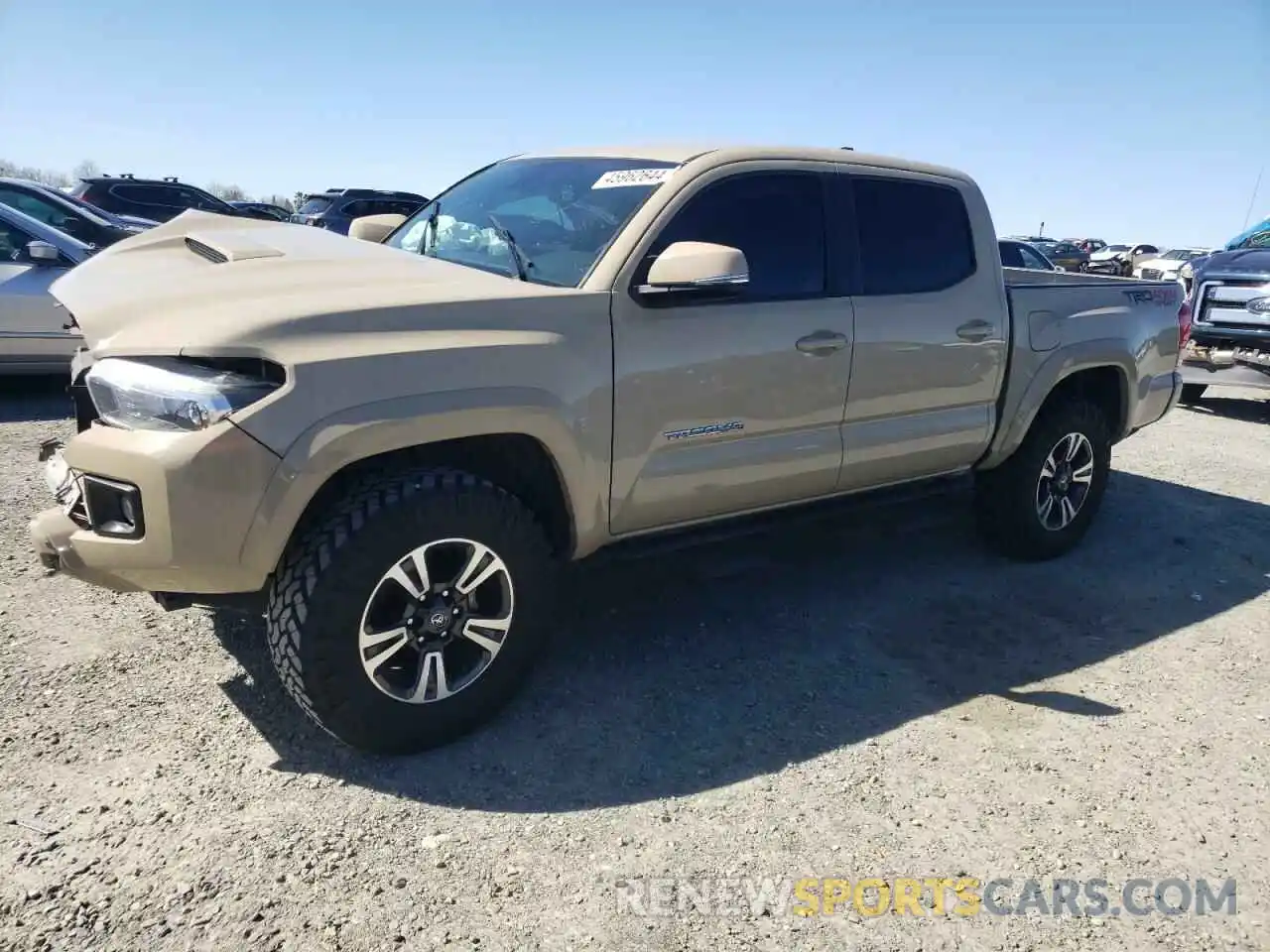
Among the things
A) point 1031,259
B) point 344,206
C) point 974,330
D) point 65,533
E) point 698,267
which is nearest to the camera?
point 65,533

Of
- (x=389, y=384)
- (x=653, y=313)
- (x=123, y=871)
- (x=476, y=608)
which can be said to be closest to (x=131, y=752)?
→ (x=123, y=871)

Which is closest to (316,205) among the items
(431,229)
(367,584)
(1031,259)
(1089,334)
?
(1031,259)

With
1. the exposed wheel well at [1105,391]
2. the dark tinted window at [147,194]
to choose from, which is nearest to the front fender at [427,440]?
the exposed wheel well at [1105,391]

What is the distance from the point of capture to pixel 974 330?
4090 mm

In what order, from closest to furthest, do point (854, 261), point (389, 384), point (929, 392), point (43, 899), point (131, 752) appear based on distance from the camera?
point (43, 899) → point (389, 384) → point (131, 752) → point (854, 261) → point (929, 392)

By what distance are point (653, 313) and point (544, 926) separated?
1872 millimetres

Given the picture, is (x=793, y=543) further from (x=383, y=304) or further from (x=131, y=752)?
(x=131, y=752)

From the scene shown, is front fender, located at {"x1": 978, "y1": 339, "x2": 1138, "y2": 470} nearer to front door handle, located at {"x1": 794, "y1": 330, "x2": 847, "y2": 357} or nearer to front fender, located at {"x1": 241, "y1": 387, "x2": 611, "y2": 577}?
front door handle, located at {"x1": 794, "y1": 330, "x2": 847, "y2": 357}

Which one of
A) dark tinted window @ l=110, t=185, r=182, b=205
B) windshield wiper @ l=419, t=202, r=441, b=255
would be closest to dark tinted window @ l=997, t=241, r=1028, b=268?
windshield wiper @ l=419, t=202, r=441, b=255

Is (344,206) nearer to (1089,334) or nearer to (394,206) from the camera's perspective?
(394,206)

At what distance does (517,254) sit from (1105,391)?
344cm

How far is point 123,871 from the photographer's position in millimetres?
2326

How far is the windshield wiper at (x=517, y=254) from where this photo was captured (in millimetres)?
3174

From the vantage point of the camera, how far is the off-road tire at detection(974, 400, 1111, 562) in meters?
4.58
